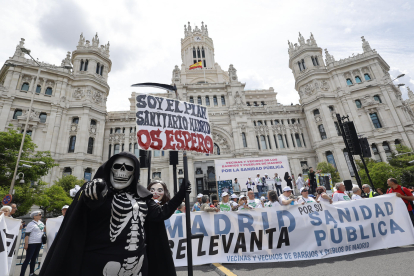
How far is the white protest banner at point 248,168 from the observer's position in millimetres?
24109

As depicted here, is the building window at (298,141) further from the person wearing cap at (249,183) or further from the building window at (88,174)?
the building window at (88,174)

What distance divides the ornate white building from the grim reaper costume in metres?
29.0

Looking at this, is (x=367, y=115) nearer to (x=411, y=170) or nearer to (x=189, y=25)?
(x=411, y=170)

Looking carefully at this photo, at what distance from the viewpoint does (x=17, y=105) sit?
2859cm

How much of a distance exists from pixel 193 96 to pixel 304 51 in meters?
23.2

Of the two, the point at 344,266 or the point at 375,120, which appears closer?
the point at 344,266

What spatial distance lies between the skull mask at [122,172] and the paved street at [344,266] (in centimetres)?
385

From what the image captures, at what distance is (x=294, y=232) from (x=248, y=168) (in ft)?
60.8

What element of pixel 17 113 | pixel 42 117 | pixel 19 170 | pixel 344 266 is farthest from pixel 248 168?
pixel 17 113

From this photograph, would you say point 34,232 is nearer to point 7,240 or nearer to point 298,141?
point 7,240

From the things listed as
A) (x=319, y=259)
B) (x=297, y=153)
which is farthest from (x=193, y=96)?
(x=319, y=259)

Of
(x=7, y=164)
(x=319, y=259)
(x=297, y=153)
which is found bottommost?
(x=319, y=259)

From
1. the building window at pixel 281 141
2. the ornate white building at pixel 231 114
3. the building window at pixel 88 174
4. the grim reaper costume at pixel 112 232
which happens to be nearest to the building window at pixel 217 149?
the ornate white building at pixel 231 114

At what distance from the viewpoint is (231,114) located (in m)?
36.6
